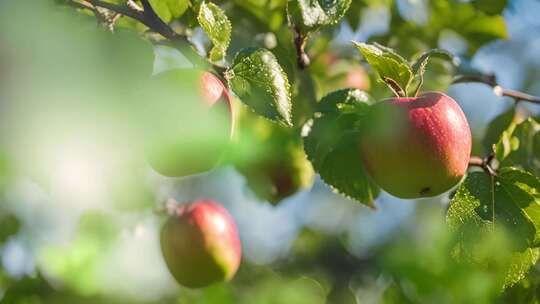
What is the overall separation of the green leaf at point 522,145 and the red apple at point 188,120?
560 mm

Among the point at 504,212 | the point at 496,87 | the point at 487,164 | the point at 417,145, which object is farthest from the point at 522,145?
the point at 417,145

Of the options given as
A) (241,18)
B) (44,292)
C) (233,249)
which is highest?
(241,18)

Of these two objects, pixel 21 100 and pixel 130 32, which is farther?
pixel 130 32

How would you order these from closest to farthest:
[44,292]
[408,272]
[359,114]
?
1. [408,272]
2. [359,114]
3. [44,292]

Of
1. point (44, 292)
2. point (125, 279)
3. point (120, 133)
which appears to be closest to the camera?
point (120, 133)

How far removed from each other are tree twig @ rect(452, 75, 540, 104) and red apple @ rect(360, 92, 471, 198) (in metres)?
0.32

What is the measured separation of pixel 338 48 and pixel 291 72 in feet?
2.77

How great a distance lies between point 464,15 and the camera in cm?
202

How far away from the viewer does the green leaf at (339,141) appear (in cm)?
142

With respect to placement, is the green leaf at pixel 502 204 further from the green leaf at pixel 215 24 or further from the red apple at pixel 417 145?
the green leaf at pixel 215 24

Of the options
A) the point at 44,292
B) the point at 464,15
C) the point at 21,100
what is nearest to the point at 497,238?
the point at 21,100

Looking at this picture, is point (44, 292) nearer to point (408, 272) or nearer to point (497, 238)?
point (497, 238)

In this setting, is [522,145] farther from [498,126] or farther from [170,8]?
[170,8]

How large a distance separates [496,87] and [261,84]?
58 cm
